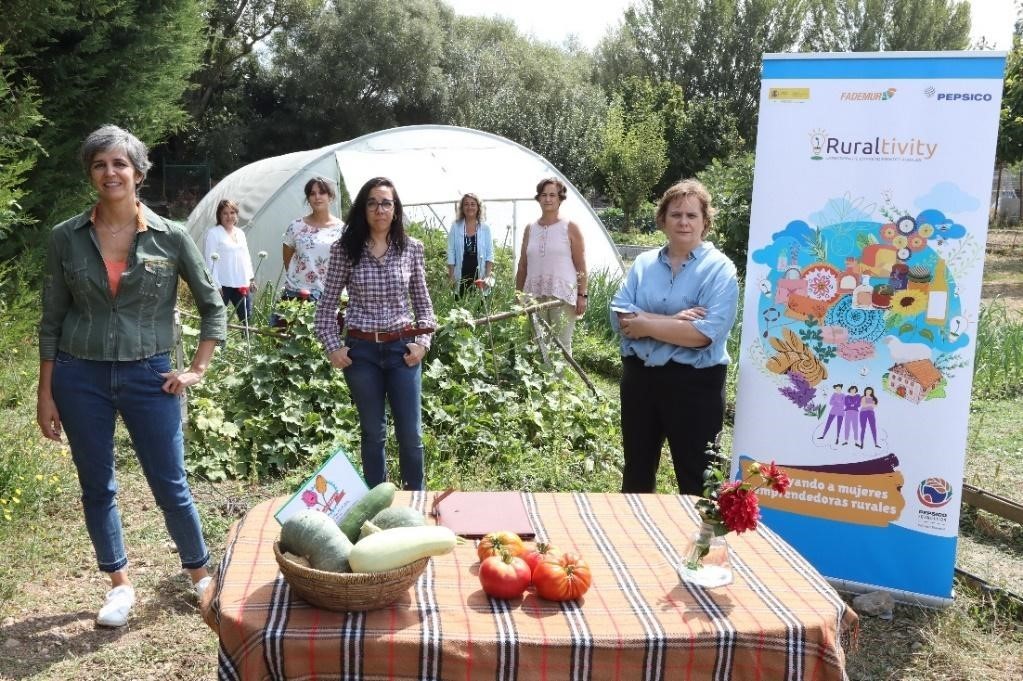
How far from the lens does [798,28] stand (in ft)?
131

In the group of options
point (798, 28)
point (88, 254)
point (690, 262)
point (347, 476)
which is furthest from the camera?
point (798, 28)

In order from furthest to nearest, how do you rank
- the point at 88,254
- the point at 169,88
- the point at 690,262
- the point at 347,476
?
the point at 169,88 < the point at 690,262 < the point at 88,254 < the point at 347,476

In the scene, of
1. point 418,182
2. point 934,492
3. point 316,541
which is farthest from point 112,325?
point 418,182

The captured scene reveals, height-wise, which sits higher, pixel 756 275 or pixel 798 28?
pixel 798 28

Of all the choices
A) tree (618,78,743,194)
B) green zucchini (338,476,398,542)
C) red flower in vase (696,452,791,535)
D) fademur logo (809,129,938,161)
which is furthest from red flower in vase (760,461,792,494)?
tree (618,78,743,194)

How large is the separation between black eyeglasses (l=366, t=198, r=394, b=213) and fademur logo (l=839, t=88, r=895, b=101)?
1.90 meters

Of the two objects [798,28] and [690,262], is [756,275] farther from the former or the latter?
[798,28]

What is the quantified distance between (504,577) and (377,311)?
200 cm

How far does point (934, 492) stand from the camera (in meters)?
3.55

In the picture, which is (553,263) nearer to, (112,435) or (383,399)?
(383,399)

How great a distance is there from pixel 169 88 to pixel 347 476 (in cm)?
794

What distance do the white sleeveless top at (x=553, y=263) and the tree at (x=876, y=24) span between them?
38.2m

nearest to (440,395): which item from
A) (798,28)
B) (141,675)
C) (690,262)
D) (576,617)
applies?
(690,262)

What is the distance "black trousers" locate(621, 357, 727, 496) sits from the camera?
11.8ft
